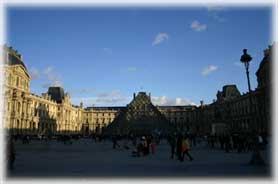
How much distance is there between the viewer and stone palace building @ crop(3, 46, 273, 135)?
49.4m

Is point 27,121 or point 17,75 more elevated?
point 17,75

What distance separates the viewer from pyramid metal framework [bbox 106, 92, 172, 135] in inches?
2186

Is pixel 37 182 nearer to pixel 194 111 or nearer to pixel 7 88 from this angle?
pixel 7 88

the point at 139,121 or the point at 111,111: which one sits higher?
the point at 111,111

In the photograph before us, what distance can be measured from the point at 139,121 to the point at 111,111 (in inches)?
1926

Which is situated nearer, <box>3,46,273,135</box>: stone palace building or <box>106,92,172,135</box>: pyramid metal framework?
<box>3,46,273,135</box>: stone palace building

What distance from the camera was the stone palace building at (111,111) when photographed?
4938 centimetres

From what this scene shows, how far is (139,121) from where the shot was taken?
189 feet

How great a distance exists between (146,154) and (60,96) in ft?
247

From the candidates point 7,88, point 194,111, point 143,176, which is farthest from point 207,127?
point 143,176

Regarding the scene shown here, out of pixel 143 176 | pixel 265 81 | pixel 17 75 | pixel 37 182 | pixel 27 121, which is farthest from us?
pixel 27 121

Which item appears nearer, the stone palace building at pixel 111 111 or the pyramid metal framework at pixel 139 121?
the stone palace building at pixel 111 111

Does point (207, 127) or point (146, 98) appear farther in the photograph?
point (207, 127)

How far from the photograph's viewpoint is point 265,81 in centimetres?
4966
